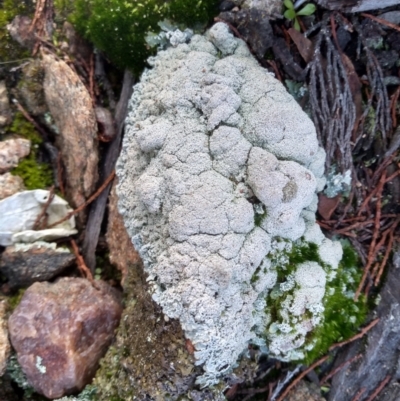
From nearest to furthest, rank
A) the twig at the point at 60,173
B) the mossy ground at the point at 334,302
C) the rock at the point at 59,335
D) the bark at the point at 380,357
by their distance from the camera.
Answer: the mossy ground at the point at 334,302, the rock at the point at 59,335, the bark at the point at 380,357, the twig at the point at 60,173

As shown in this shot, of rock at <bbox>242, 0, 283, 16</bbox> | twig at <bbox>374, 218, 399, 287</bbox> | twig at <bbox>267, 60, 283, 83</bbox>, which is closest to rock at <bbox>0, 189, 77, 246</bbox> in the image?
twig at <bbox>267, 60, 283, 83</bbox>

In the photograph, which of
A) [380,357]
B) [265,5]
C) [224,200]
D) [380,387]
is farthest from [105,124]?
[380,387]

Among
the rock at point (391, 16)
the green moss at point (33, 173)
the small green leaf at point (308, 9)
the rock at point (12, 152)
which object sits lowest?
the green moss at point (33, 173)

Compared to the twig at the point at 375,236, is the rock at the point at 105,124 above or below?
above

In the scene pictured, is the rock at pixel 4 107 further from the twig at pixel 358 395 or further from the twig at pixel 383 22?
the twig at pixel 358 395

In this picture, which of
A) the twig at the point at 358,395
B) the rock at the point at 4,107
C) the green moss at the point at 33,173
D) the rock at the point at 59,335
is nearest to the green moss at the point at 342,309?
the twig at the point at 358,395

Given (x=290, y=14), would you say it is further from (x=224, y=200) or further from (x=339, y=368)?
(x=339, y=368)

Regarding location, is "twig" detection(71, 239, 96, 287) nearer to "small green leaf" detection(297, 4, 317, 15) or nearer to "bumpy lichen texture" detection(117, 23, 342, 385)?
"bumpy lichen texture" detection(117, 23, 342, 385)
